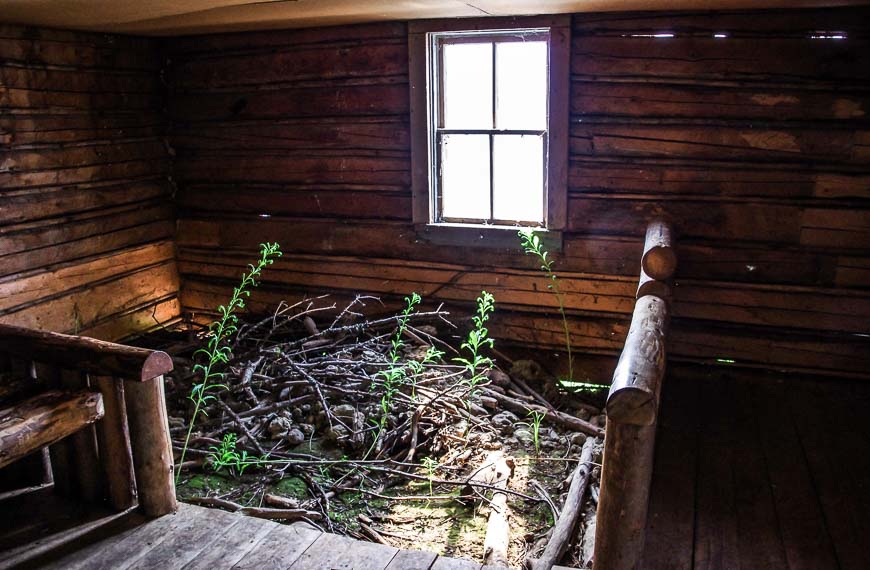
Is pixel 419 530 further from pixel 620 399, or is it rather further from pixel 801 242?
pixel 801 242

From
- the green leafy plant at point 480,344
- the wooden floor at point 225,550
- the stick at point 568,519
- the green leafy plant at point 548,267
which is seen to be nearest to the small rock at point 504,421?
the green leafy plant at point 480,344

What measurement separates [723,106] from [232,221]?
14.8ft

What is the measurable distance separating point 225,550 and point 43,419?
1.02m

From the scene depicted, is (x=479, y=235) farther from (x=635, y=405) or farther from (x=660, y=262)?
(x=635, y=405)

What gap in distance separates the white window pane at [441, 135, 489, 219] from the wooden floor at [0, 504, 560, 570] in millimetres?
3243

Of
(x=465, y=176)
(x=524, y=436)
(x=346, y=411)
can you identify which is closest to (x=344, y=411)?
(x=346, y=411)

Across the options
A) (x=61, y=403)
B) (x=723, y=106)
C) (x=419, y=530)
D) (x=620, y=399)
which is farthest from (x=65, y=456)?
(x=723, y=106)

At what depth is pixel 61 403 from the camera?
127 inches

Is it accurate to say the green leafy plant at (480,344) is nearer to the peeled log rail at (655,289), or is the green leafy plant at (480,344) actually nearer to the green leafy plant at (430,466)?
the green leafy plant at (430,466)

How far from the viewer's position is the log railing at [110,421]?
329 cm

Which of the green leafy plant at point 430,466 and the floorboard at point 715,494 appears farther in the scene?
the green leafy plant at point 430,466

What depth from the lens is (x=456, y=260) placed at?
19.4ft

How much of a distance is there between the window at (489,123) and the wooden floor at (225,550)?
3.09 m

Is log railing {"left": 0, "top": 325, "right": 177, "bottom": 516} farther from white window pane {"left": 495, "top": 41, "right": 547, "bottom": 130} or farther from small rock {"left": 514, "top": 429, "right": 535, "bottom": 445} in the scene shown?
white window pane {"left": 495, "top": 41, "right": 547, "bottom": 130}
